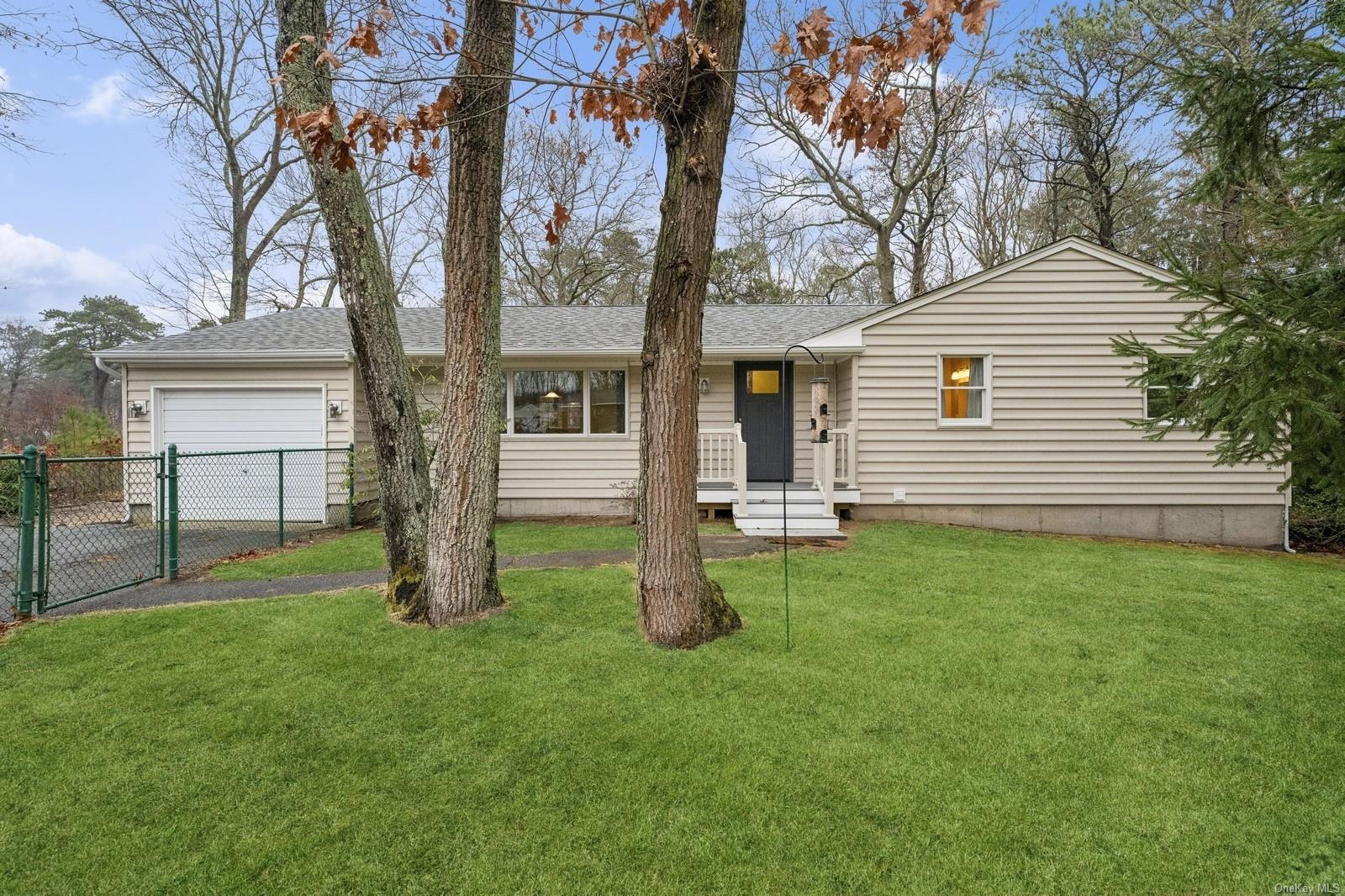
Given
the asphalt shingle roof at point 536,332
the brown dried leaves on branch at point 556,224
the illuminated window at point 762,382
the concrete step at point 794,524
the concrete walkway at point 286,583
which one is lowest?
the concrete walkway at point 286,583

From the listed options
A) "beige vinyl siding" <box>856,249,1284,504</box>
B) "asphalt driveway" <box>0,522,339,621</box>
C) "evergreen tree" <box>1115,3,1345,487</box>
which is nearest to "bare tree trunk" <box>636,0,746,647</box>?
"evergreen tree" <box>1115,3,1345,487</box>

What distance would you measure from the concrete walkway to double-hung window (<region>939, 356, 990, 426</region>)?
3.97 metres

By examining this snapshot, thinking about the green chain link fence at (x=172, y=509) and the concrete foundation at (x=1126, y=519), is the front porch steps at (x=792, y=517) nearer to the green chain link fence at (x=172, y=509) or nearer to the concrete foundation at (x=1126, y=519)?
the concrete foundation at (x=1126, y=519)

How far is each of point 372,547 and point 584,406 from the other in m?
3.83

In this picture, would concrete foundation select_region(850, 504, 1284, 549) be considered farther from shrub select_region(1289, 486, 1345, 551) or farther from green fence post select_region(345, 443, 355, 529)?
green fence post select_region(345, 443, 355, 529)

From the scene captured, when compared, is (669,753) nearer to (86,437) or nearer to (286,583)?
(286,583)

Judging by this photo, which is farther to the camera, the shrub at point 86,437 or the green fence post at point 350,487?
the shrub at point 86,437

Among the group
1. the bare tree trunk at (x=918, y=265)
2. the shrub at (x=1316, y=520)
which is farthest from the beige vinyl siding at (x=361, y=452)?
the bare tree trunk at (x=918, y=265)

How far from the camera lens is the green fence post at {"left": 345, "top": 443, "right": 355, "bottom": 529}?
360 inches

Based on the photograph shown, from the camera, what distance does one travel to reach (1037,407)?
29.2ft

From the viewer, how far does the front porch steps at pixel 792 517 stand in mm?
7824

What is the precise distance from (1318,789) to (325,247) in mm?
21148

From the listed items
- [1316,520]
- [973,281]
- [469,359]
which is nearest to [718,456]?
[973,281]

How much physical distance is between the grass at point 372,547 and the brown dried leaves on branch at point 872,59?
204 inches
